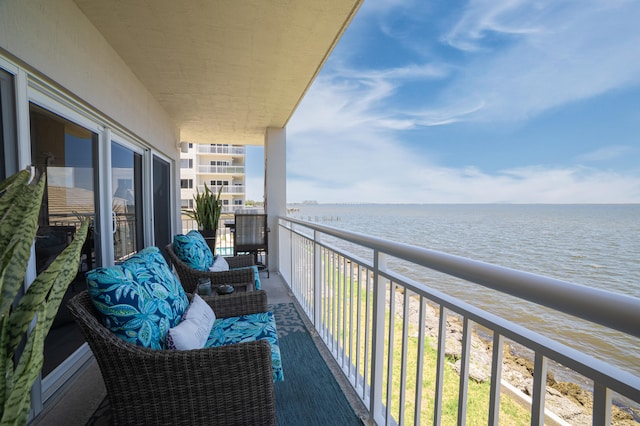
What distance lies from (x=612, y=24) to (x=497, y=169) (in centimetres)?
1802

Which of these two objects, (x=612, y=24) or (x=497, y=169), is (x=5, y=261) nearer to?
(x=612, y=24)

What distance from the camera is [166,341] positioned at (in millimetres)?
1300

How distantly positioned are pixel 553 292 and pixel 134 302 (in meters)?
1.42

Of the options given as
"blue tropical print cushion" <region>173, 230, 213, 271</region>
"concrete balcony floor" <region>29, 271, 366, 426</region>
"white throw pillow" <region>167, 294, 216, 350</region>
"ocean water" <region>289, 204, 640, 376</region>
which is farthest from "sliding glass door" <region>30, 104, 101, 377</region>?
"ocean water" <region>289, 204, 640, 376</region>

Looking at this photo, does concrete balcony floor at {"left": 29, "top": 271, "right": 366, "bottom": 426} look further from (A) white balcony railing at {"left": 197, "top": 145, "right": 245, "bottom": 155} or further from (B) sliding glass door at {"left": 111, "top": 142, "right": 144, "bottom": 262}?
(A) white balcony railing at {"left": 197, "top": 145, "right": 245, "bottom": 155}

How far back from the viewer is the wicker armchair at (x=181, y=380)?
1.18m

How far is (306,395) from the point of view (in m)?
1.84

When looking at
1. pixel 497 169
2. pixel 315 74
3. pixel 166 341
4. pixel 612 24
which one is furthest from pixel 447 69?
pixel 166 341

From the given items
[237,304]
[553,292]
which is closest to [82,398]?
[237,304]

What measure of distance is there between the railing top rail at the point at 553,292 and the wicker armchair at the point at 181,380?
0.85m

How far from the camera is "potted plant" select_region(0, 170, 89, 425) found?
829mm

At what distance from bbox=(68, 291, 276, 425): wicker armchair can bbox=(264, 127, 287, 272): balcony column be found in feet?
12.6

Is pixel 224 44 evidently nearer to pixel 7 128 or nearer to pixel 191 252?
pixel 7 128

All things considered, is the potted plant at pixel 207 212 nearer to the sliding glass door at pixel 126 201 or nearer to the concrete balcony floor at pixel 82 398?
the sliding glass door at pixel 126 201
